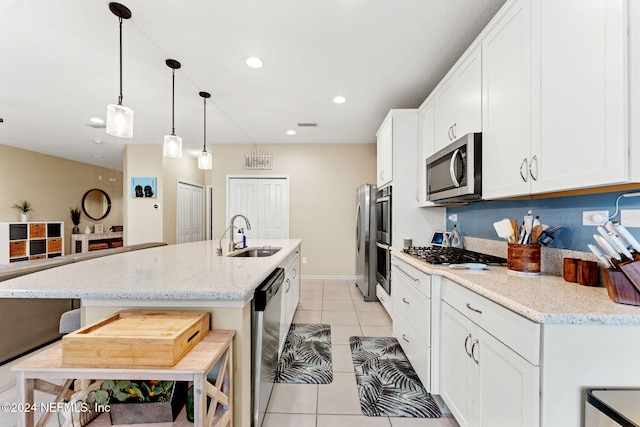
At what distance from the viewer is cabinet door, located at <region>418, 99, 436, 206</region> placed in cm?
254

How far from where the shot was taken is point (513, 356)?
3.31ft

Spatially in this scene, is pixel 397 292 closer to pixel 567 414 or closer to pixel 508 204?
pixel 508 204

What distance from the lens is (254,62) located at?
2.48 m

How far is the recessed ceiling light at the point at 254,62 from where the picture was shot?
7.99 ft

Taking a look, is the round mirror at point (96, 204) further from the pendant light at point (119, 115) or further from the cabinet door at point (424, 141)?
the cabinet door at point (424, 141)

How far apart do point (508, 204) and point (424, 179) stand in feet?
2.92

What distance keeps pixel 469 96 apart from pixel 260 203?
415 centimetres

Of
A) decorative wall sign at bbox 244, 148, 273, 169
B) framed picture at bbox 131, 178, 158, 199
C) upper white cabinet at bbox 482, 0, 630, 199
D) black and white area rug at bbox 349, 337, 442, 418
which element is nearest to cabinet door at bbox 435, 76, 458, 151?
upper white cabinet at bbox 482, 0, 630, 199

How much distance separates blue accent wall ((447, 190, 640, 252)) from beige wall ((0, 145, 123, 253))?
329 inches

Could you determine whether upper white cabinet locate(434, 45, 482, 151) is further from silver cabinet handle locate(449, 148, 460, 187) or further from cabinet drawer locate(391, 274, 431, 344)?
cabinet drawer locate(391, 274, 431, 344)

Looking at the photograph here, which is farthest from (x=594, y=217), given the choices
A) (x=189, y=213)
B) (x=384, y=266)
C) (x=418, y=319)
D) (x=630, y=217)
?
(x=189, y=213)

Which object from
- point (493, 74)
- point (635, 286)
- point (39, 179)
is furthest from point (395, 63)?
point (39, 179)

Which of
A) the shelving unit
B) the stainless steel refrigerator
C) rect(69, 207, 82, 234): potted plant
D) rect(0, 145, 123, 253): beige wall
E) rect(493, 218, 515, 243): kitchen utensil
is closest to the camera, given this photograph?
rect(493, 218, 515, 243): kitchen utensil

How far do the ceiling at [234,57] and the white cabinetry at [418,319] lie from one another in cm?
183
